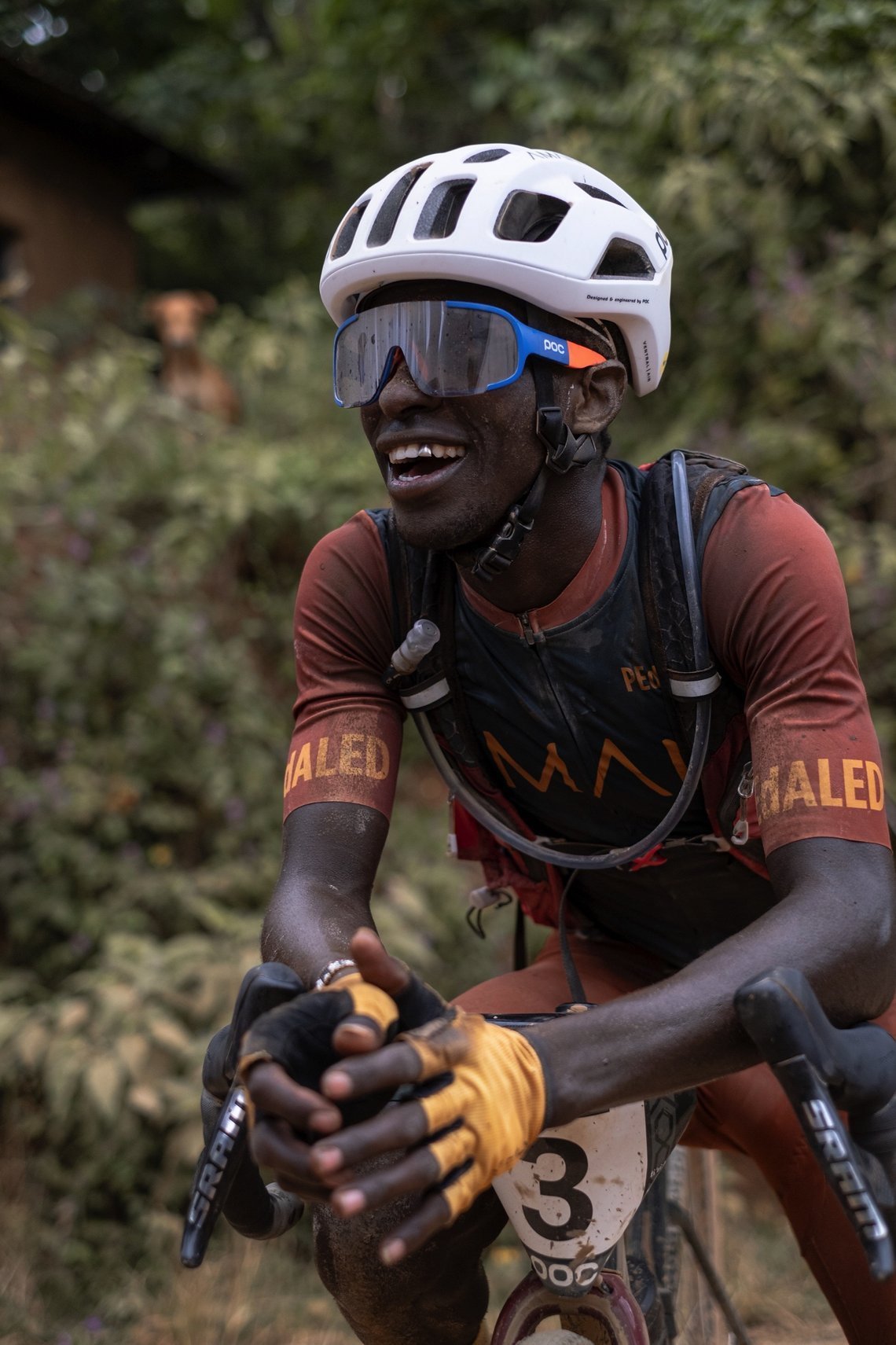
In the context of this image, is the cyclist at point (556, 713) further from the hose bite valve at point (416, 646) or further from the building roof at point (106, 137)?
the building roof at point (106, 137)

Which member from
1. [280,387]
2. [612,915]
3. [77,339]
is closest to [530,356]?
[612,915]

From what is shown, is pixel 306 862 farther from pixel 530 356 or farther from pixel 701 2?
pixel 701 2

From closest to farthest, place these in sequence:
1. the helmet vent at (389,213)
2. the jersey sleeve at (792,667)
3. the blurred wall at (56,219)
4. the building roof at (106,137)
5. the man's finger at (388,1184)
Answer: the man's finger at (388,1184) < the jersey sleeve at (792,667) < the helmet vent at (389,213) < the building roof at (106,137) < the blurred wall at (56,219)

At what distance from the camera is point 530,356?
2467mm

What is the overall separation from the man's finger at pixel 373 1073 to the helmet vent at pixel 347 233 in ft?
5.14

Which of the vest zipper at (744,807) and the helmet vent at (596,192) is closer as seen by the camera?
the vest zipper at (744,807)

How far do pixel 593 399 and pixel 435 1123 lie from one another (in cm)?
147

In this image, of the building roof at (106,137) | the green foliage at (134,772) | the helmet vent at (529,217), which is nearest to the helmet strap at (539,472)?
the helmet vent at (529,217)

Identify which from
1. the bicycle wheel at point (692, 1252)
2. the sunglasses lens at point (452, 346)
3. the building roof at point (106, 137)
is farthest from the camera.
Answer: the building roof at point (106, 137)

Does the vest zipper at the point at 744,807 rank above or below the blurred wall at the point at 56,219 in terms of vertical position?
below

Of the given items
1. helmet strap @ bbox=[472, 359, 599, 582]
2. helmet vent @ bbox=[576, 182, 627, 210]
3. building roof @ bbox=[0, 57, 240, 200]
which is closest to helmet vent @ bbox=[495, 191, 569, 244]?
helmet vent @ bbox=[576, 182, 627, 210]

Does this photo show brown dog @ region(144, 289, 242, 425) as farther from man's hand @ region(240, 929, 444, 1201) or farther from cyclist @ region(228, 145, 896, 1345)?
man's hand @ region(240, 929, 444, 1201)

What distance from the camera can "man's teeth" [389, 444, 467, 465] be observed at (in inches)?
95.1

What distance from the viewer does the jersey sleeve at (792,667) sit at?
6.97ft
